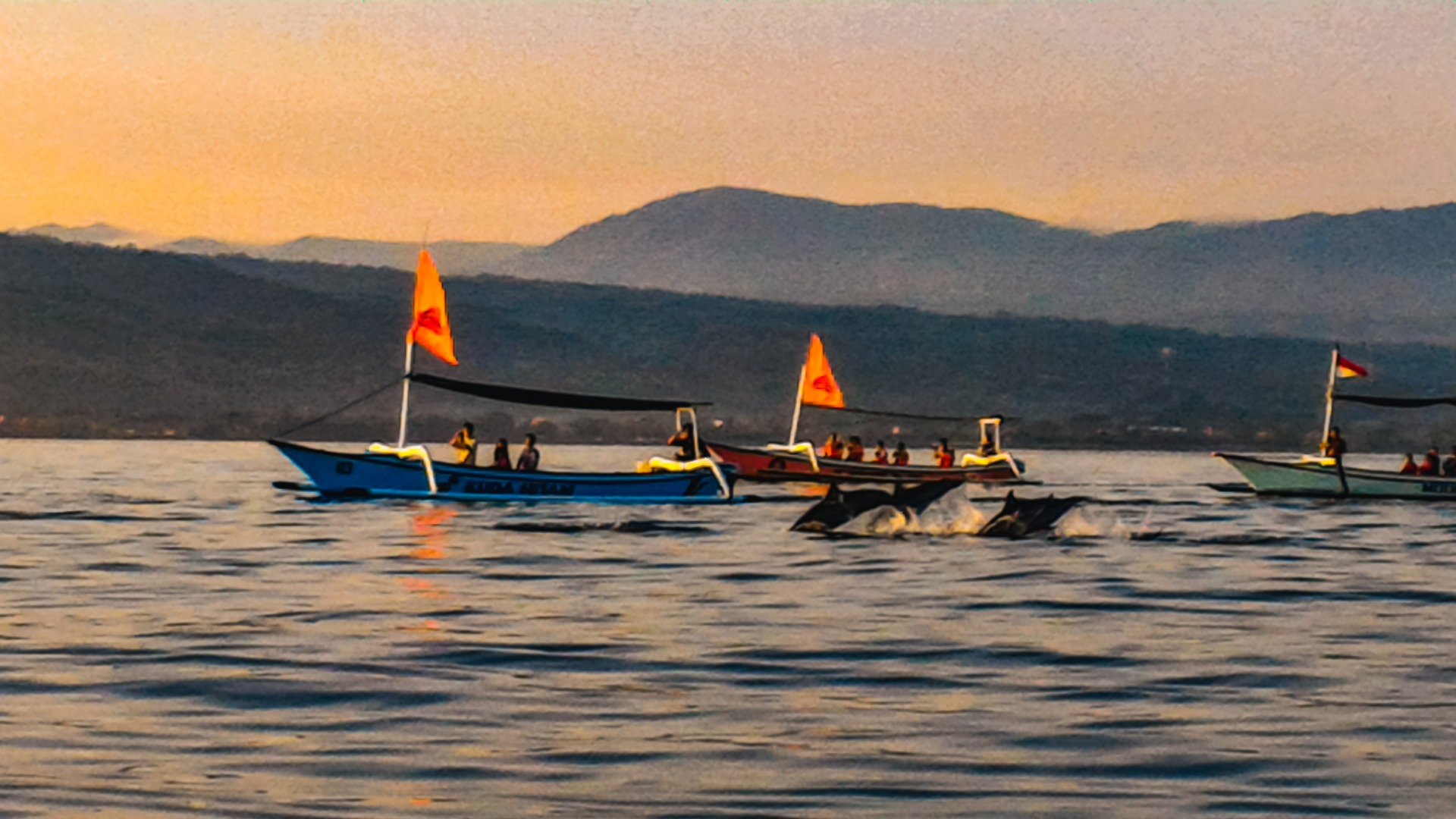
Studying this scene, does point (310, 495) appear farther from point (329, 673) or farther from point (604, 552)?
point (329, 673)

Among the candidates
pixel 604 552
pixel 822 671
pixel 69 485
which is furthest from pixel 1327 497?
pixel 822 671

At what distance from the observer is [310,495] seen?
233 feet

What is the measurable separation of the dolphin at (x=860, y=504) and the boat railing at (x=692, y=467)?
26.1ft

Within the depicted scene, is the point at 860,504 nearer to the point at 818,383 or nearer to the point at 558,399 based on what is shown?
the point at 558,399

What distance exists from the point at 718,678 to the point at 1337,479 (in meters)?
51.7

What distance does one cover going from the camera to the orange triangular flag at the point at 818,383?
82.7m

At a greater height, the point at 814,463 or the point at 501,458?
the point at 814,463

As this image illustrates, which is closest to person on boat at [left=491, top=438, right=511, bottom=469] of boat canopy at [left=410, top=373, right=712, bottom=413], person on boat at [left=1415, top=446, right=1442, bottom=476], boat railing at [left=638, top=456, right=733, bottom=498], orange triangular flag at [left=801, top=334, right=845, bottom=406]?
boat canopy at [left=410, top=373, right=712, bottom=413]

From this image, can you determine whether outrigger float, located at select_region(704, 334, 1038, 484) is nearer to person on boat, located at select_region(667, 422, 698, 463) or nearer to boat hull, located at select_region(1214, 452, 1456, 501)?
person on boat, located at select_region(667, 422, 698, 463)

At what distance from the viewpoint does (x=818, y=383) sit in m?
83.8

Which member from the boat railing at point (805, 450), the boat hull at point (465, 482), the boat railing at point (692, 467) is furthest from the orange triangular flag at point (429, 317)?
the boat railing at point (805, 450)

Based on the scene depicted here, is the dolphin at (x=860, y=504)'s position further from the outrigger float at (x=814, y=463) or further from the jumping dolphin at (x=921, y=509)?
the outrigger float at (x=814, y=463)

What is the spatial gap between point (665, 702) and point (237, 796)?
5807mm

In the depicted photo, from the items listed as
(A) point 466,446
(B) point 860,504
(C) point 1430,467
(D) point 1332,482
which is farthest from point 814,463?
(B) point 860,504
